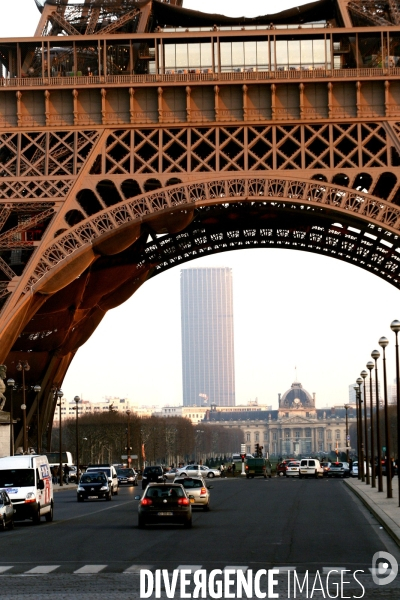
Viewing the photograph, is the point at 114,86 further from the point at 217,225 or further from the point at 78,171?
the point at 217,225

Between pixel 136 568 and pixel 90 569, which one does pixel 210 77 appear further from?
pixel 90 569

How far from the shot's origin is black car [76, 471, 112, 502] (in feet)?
197

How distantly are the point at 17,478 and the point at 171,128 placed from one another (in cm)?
2381

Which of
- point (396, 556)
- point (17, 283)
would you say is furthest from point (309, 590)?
point (17, 283)

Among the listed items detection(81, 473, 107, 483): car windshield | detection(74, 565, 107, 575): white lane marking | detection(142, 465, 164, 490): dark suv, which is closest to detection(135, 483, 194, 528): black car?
detection(74, 565, 107, 575): white lane marking

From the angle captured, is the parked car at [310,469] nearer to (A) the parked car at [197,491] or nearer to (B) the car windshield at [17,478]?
(A) the parked car at [197,491]

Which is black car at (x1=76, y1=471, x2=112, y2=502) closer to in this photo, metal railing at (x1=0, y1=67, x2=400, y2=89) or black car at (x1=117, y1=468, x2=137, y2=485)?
metal railing at (x1=0, y1=67, x2=400, y2=89)

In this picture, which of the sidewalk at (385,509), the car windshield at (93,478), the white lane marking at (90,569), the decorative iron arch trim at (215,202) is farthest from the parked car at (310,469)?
the white lane marking at (90,569)

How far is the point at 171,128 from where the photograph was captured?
57281 mm

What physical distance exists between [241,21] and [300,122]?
30.8ft

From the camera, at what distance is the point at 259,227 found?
251 feet

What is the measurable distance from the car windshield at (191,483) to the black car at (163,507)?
11397mm

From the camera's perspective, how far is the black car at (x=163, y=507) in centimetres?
3612

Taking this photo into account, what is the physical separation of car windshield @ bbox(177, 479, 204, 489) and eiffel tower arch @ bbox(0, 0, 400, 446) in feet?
38.7
